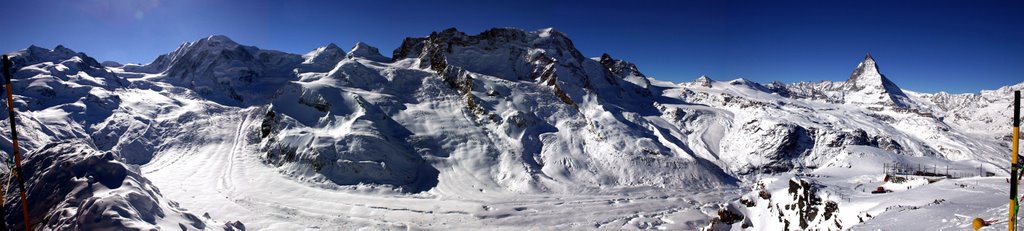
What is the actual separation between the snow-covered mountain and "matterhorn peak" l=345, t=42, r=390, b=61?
3.66ft

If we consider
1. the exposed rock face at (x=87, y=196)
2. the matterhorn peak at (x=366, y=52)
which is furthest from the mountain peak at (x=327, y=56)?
the exposed rock face at (x=87, y=196)

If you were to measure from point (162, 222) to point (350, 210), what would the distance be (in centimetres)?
2602

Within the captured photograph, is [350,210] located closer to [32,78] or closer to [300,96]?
[300,96]

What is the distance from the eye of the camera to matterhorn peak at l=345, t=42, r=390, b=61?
342 ft

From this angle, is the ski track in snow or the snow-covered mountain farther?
the ski track in snow

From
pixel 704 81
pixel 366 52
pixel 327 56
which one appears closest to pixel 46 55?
pixel 327 56

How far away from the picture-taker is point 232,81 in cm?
9419

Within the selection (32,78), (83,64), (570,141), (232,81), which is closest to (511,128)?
(570,141)

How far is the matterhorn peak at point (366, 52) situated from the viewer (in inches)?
4104

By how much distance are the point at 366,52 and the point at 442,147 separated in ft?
187

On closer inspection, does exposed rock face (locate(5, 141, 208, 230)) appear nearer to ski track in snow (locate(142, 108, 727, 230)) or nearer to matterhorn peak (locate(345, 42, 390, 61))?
ski track in snow (locate(142, 108, 727, 230))

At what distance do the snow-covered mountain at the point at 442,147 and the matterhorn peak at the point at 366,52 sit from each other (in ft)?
3.66

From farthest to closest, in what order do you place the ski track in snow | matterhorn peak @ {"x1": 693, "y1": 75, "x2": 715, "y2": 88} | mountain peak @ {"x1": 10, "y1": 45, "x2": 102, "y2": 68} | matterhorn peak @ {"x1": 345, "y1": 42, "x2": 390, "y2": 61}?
matterhorn peak @ {"x1": 693, "y1": 75, "x2": 715, "y2": 88}, matterhorn peak @ {"x1": 345, "y1": 42, "x2": 390, "y2": 61}, mountain peak @ {"x1": 10, "y1": 45, "x2": 102, "y2": 68}, the ski track in snow

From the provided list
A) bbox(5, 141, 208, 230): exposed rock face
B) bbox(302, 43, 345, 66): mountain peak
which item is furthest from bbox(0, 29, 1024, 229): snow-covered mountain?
bbox(302, 43, 345, 66): mountain peak
